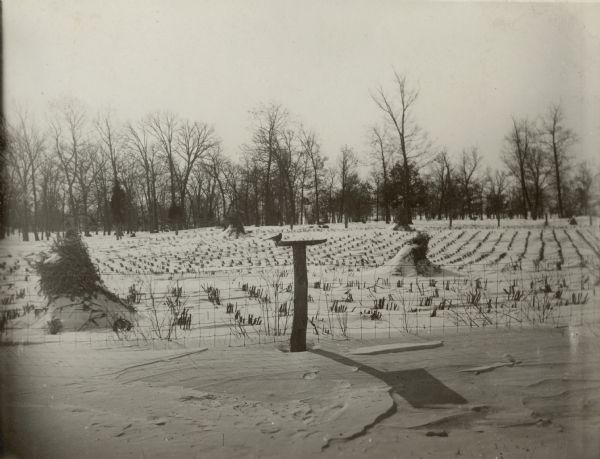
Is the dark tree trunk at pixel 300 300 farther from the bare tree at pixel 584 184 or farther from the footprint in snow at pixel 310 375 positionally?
the bare tree at pixel 584 184

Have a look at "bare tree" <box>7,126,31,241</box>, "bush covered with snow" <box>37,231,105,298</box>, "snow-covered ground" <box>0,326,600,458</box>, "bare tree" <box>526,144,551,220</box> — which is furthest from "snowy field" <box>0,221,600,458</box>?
"bare tree" <box>526,144,551,220</box>

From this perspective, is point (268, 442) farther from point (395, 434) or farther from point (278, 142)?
point (278, 142)

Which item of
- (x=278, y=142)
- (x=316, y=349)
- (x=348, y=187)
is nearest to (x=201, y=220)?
(x=348, y=187)

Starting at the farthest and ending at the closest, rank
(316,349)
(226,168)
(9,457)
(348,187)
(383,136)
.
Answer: (348,187), (226,168), (383,136), (316,349), (9,457)

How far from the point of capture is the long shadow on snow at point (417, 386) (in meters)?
3.43

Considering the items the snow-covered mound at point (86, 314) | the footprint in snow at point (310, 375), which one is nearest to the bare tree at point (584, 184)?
the footprint in snow at point (310, 375)

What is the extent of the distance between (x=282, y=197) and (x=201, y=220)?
28.0ft

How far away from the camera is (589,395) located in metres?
3.52

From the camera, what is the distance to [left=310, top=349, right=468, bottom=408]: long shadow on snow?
3.43 meters

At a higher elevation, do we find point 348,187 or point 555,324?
point 348,187

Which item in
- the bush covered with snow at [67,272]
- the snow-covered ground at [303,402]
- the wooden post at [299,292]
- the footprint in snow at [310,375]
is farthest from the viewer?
the bush covered with snow at [67,272]

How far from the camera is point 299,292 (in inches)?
173

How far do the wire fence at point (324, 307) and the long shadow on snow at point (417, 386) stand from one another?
1175 millimetres

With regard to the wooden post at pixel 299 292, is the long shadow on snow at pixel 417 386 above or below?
below
